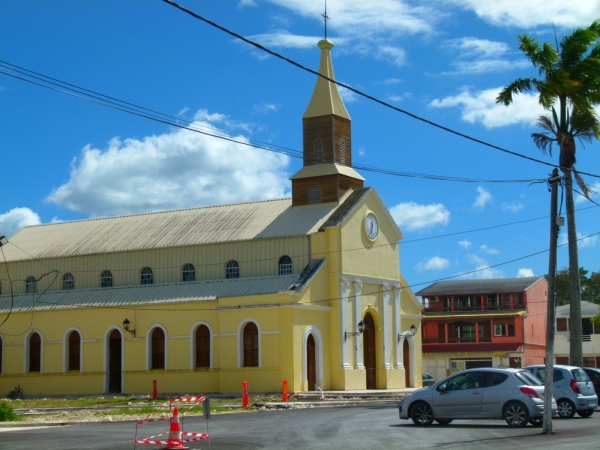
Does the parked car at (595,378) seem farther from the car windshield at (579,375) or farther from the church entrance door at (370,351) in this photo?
the church entrance door at (370,351)

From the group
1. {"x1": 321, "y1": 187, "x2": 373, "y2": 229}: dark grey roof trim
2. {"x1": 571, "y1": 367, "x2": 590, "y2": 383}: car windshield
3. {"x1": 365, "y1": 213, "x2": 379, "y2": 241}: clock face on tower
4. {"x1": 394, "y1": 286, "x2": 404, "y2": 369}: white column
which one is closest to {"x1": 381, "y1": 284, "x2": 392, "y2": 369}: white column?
{"x1": 394, "y1": 286, "x2": 404, "y2": 369}: white column

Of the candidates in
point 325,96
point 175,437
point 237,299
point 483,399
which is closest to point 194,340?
point 237,299

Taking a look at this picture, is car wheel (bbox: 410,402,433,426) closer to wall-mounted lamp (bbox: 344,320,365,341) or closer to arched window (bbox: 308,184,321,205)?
wall-mounted lamp (bbox: 344,320,365,341)

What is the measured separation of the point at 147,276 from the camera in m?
49.2

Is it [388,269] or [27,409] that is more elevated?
[388,269]

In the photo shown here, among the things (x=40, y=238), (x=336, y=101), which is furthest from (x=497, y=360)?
(x=40, y=238)

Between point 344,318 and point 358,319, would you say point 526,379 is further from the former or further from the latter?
point 358,319

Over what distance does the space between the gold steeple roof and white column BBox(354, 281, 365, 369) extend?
9377mm

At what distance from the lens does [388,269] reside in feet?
159

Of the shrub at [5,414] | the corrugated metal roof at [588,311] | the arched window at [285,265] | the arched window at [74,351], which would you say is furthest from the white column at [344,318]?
the corrugated metal roof at [588,311]

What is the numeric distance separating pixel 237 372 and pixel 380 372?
26.6 feet

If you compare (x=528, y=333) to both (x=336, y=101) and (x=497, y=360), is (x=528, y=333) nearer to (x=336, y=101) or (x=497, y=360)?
(x=497, y=360)

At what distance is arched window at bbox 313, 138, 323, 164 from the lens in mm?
47156

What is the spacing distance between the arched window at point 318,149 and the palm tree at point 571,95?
12.7 m
